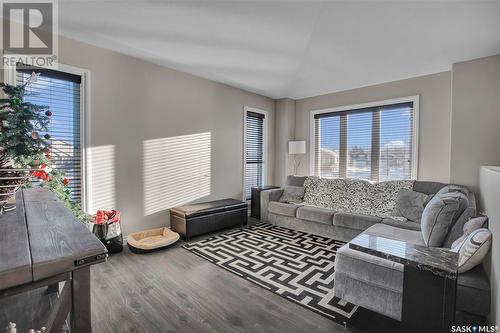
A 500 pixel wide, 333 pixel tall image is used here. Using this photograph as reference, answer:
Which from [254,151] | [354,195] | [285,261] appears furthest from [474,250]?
[254,151]

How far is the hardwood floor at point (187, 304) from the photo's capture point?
1.77 metres

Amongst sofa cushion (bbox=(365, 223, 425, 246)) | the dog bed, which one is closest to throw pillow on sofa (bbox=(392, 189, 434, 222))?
sofa cushion (bbox=(365, 223, 425, 246))

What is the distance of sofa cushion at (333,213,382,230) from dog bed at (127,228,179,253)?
7.96 feet

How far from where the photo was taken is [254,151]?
5348 mm

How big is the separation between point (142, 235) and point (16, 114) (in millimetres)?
2397

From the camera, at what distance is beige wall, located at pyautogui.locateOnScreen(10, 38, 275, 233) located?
3.09m

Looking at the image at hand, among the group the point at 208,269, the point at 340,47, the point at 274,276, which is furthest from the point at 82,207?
the point at 340,47

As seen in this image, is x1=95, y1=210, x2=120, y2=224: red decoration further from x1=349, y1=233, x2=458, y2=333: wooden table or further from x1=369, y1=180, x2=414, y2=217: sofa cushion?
x1=369, y1=180, x2=414, y2=217: sofa cushion

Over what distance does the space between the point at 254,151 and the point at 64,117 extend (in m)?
3.47

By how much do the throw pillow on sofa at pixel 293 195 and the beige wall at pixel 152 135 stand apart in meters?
1.07

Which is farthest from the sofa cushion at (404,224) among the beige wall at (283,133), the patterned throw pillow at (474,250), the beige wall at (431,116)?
the beige wall at (283,133)

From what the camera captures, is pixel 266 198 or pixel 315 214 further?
pixel 266 198

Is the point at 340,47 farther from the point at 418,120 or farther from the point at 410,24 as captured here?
the point at 418,120

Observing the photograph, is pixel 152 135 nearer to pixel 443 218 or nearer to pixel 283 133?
pixel 283 133
